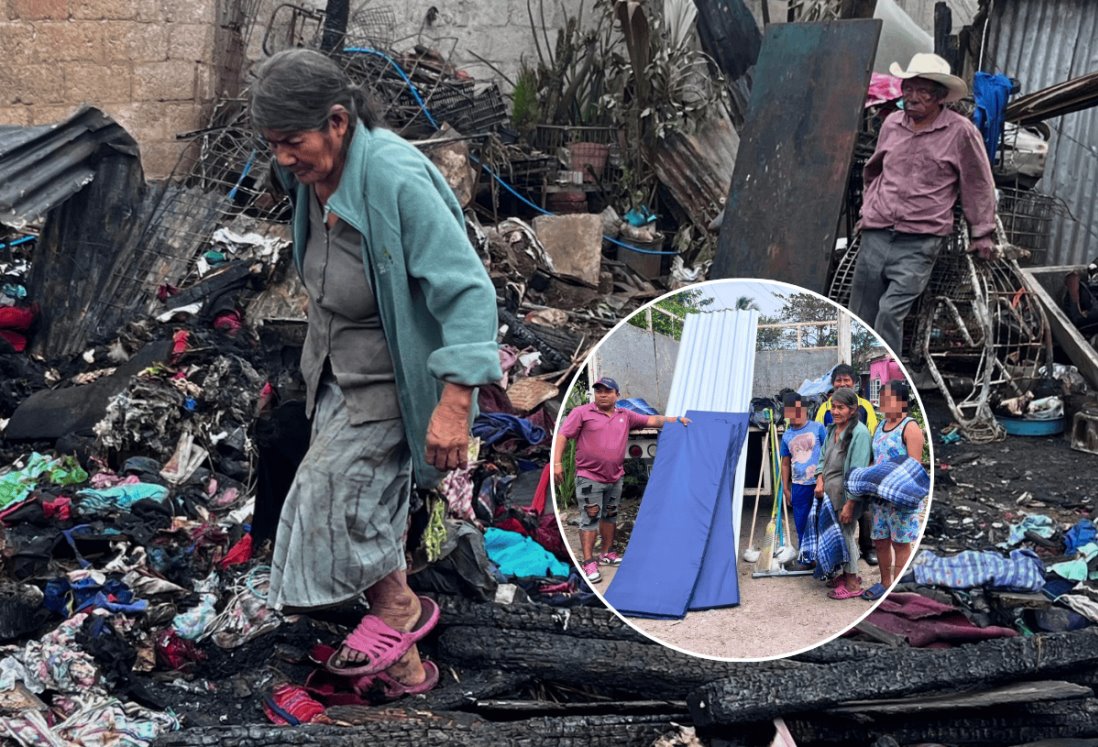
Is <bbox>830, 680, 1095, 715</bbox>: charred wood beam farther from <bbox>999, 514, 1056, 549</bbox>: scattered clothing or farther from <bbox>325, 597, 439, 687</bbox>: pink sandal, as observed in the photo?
<bbox>999, 514, 1056, 549</bbox>: scattered clothing

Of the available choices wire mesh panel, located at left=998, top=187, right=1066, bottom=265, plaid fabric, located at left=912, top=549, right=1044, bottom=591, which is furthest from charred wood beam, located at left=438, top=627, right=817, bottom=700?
wire mesh panel, located at left=998, top=187, right=1066, bottom=265

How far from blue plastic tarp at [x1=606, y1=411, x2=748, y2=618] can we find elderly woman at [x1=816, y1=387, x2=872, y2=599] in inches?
8.8

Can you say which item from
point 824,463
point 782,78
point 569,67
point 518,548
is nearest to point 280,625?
point 518,548

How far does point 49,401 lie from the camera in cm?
666

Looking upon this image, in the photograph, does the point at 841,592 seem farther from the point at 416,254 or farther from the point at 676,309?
the point at 416,254

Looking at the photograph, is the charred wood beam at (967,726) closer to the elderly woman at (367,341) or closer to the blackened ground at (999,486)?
the elderly woman at (367,341)

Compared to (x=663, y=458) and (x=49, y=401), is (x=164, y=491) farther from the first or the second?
(x=663, y=458)

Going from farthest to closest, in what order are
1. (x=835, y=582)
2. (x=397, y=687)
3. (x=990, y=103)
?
(x=990, y=103)
(x=397, y=687)
(x=835, y=582)

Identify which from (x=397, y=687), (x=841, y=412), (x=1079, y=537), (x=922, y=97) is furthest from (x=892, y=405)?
(x=922, y=97)

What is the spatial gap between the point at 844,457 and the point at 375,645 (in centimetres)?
153

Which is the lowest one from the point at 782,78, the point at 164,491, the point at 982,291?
the point at 164,491

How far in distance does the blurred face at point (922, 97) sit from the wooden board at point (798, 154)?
1.36 ft

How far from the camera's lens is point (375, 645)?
3.71m

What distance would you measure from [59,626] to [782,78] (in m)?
5.12
